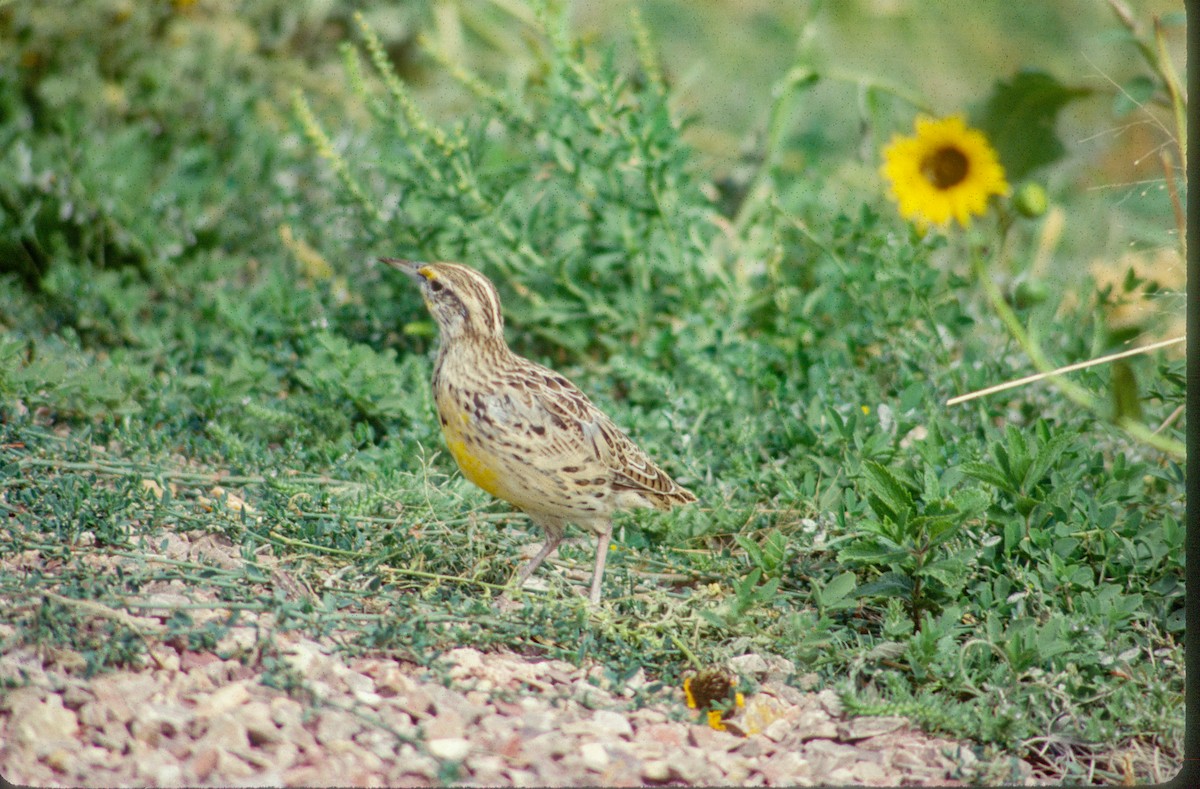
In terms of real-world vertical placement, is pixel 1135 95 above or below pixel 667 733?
above

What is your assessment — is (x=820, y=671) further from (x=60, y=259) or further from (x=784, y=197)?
(x=60, y=259)

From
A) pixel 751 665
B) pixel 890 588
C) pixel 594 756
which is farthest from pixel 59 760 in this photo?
pixel 890 588

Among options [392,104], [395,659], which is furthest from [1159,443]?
[392,104]

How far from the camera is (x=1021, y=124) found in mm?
6484

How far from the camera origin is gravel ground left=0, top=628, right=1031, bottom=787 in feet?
11.4

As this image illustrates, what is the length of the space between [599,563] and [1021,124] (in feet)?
11.3

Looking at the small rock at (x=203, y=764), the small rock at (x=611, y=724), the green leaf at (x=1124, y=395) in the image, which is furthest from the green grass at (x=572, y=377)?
the green leaf at (x=1124, y=395)

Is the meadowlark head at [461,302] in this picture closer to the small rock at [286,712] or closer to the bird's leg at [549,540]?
the bird's leg at [549,540]

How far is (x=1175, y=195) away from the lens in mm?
4848

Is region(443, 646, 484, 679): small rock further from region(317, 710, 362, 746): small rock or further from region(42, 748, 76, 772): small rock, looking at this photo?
region(42, 748, 76, 772): small rock

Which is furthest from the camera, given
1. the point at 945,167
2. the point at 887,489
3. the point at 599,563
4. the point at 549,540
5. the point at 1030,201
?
the point at 945,167

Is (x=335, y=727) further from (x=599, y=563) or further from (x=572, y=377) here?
(x=572, y=377)

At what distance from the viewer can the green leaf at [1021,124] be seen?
20.8 ft

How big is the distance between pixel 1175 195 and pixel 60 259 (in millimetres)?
5338
